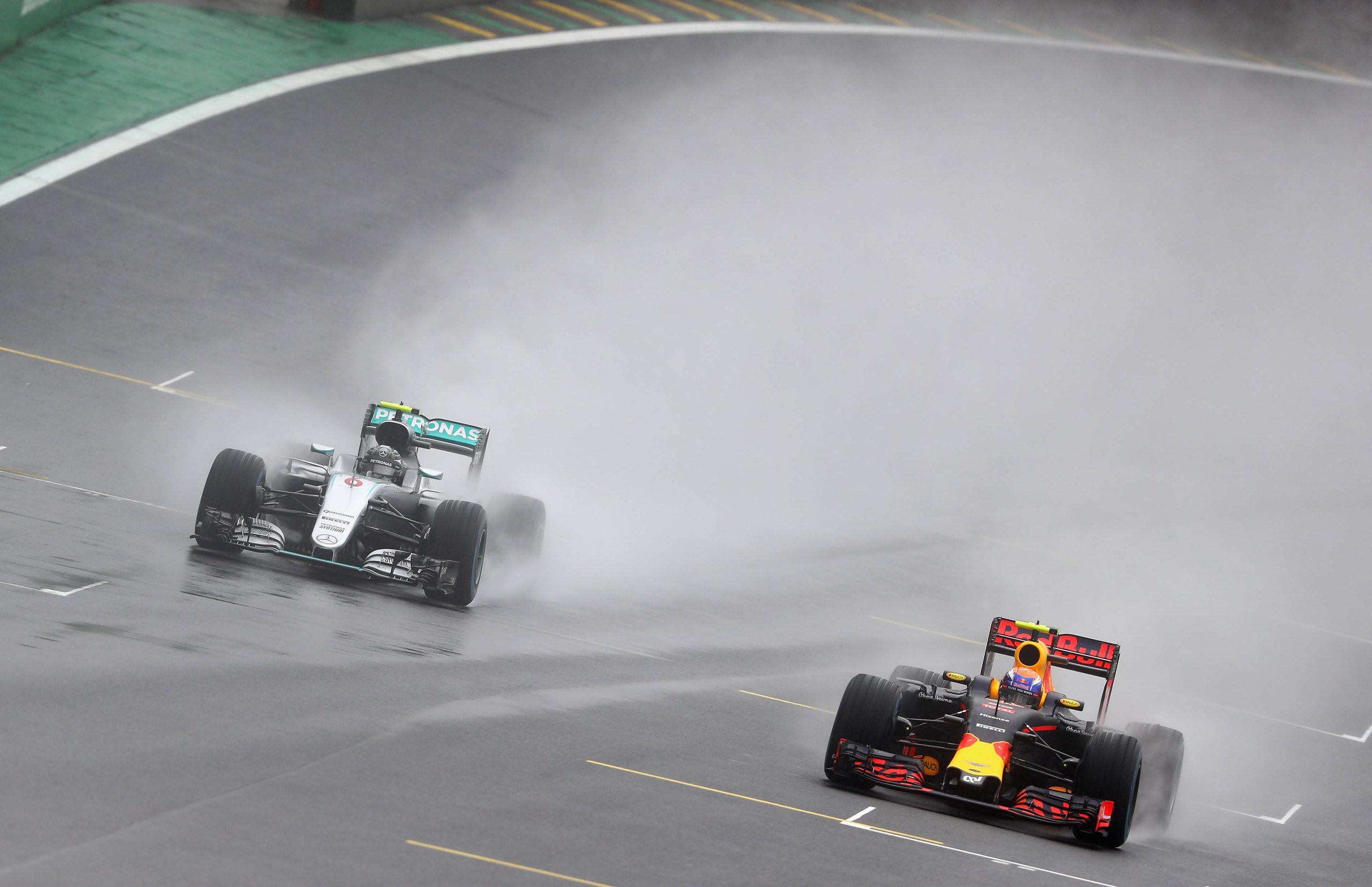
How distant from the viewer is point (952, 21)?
51.8m

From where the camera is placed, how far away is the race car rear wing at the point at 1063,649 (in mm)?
14734

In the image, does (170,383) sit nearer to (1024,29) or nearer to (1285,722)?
(1285,722)

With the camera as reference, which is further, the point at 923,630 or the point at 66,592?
the point at 923,630

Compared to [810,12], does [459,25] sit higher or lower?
lower

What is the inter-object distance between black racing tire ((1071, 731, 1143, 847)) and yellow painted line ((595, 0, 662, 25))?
36.0 meters

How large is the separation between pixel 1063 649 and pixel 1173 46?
44.1 metres

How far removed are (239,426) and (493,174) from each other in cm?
1480

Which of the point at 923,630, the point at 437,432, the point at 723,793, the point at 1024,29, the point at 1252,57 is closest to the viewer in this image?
the point at 723,793

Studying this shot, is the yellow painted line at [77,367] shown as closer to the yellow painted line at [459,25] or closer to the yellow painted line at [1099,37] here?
the yellow painted line at [459,25]

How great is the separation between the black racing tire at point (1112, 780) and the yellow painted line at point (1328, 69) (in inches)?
1889

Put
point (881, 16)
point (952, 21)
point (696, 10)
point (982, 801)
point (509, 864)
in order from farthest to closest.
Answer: point (952, 21) → point (881, 16) → point (696, 10) → point (982, 801) → point (509, 864)

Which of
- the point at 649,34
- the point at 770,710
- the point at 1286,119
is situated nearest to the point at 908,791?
the point at 770,710

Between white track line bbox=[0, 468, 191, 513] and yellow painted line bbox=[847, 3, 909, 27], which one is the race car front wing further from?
yellow painted line bbox=[847, 3, 909, 27]

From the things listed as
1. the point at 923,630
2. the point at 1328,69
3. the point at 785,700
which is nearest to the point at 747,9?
the point at 1328,69
